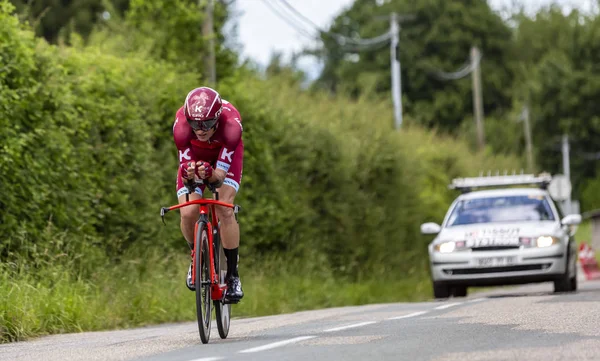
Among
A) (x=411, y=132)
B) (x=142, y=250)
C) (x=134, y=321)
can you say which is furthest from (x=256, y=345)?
(x=411, y=132)

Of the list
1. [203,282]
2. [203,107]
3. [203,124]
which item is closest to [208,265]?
[203,282]

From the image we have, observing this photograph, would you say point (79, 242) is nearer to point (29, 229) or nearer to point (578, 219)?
point (29, 229)

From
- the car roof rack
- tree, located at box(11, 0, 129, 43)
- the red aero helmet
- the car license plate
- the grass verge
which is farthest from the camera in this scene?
tree, located at box(11, 0, 129, 43)

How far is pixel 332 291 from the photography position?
66.4ft

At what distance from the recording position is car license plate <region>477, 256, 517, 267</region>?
1770cm

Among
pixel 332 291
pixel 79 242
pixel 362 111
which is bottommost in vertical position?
pixel 332 291

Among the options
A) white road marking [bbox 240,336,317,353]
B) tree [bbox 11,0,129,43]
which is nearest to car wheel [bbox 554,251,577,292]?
white road marking [bbox 240,336,317,353]

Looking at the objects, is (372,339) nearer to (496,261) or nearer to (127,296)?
(127,296)

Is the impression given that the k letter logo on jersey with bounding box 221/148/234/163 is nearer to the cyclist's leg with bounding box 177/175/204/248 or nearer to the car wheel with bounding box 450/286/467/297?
the cyclist's leg with bounding box 177/175/204/248

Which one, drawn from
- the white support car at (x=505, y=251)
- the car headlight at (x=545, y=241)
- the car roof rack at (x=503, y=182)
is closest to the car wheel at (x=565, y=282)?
the white support car at (x=505, y=251)

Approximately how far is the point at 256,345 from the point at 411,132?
2396 centimetres

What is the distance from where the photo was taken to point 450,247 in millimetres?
18078

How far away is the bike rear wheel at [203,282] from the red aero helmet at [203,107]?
83cm

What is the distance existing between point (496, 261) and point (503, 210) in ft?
5.29
